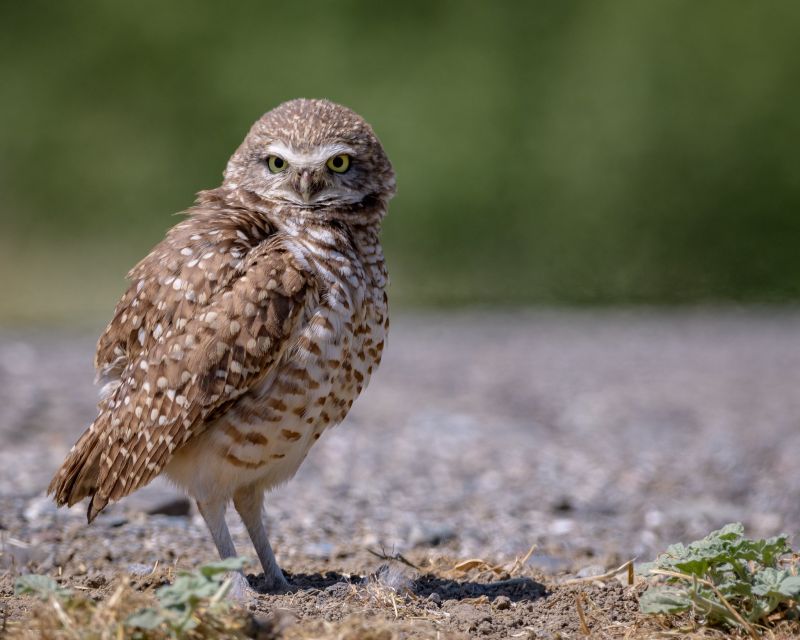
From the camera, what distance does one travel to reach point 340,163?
4.46m

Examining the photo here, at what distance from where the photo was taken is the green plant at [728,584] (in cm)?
343

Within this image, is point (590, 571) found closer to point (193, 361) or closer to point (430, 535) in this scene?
point (430, 535)

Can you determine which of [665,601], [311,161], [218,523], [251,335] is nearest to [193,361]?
[251,335]

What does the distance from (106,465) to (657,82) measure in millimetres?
14060

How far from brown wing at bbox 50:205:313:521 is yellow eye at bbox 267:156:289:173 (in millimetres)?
400

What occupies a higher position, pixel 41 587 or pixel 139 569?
pixel 41 587

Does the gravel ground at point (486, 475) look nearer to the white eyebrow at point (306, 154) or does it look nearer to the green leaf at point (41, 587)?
the green leaf at point (41, 587)

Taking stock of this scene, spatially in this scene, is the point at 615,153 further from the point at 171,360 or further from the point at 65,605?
the point at 65,605

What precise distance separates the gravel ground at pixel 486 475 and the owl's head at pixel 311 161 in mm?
1378

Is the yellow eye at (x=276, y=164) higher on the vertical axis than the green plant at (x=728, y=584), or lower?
higher

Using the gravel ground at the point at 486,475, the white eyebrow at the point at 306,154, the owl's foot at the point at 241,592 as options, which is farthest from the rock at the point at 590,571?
the white eyebrow at the point at 306,154

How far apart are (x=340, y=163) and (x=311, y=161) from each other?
150mm

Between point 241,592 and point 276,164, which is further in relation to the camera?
point 276,164

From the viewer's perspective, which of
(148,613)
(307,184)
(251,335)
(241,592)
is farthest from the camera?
(307,184)
